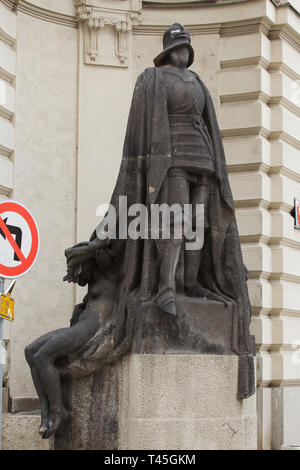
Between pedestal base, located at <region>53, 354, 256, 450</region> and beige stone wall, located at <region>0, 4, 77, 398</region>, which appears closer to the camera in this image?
pedestal base, located at <region>53, 354, 256, 450</region>

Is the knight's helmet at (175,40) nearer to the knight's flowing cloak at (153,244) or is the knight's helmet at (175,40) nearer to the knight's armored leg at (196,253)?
the knight's flowing cloak at (153,244)

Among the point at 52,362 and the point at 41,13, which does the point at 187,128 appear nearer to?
the point at 52,362

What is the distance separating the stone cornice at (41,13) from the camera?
34.8 ft

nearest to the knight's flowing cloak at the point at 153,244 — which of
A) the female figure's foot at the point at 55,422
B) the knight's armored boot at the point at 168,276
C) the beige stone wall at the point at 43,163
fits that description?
the knight's armored boot at the point at 168,276

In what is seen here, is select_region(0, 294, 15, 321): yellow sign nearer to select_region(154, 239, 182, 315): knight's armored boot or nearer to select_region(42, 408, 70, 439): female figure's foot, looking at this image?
select_region(42, 408, 70, 439): female figure's foot

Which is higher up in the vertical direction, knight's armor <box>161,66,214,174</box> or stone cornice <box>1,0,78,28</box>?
stone cornice <box>1,0,78,28</box>

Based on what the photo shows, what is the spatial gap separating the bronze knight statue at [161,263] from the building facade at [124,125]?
11.4ft

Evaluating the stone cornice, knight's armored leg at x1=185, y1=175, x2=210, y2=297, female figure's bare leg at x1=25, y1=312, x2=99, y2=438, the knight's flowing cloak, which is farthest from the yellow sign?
the stone cornice

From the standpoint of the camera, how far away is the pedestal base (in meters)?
6.33

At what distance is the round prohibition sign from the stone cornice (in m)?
5.19

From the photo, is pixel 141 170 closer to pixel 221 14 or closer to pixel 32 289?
pixel 32 289

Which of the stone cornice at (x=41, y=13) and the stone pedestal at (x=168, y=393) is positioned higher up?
the stone cornice at (x=41, y=13)

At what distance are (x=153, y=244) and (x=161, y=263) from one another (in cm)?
18

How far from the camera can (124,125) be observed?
37.2 feet
